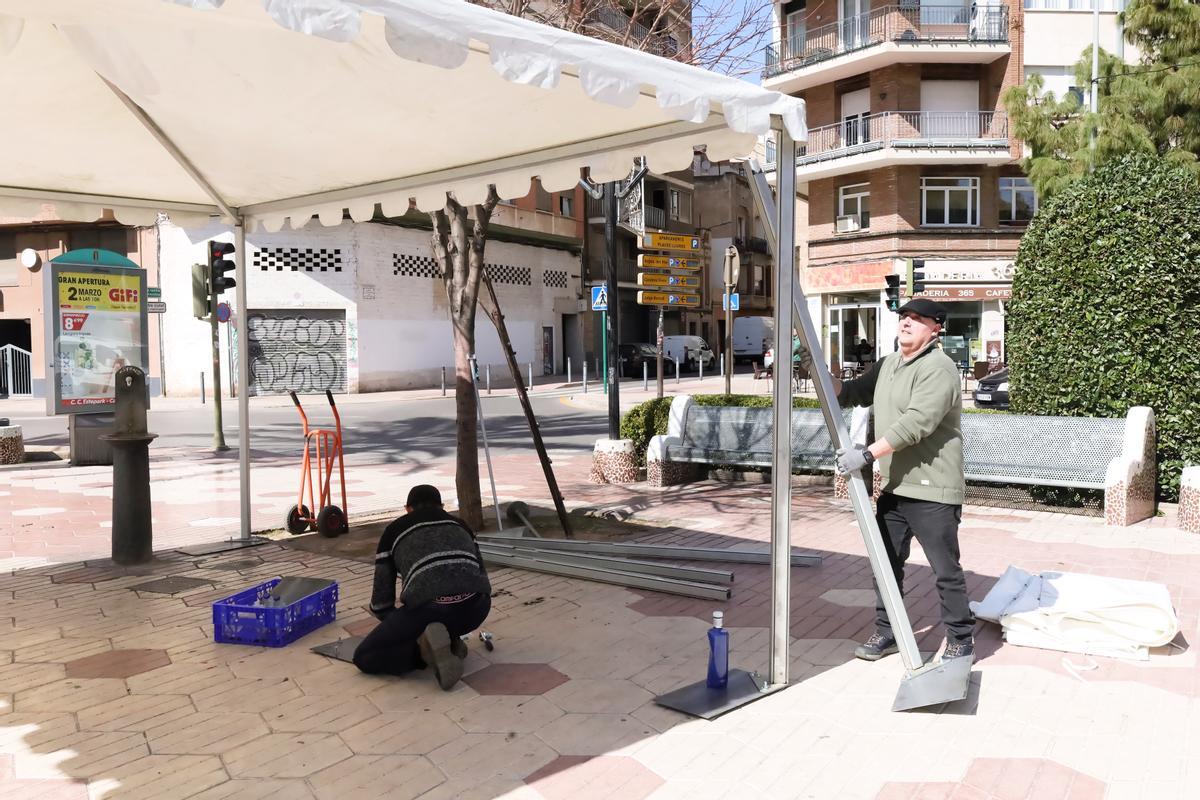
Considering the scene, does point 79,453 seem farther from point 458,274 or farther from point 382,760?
point 382,760

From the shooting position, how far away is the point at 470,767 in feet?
11.7

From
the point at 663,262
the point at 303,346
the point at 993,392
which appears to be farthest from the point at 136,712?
the point at 303,346

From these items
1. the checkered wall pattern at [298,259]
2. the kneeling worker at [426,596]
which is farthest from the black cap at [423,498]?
the checkered wall pattern at [298,259]

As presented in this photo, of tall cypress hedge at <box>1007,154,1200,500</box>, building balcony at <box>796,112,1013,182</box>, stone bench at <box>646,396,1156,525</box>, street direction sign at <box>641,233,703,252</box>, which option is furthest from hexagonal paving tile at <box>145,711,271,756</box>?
building balcony at <box>796,112,1013,182</box>

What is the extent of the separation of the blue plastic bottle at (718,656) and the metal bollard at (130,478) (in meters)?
4.73

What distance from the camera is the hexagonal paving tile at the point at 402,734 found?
374 centimetres

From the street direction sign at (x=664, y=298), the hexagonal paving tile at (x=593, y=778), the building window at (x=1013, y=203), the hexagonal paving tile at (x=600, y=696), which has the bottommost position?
the hexagonal paving tile at (x=593, y=778)

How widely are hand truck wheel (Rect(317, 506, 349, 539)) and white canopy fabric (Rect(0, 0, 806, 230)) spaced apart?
249 centimetres

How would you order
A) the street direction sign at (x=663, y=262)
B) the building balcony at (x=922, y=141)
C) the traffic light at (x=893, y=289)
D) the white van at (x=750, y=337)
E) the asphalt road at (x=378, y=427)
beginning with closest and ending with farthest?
the street direction sign at (x=663, y=262)
the asphalt road at (x=378, y=427)
the traffic light at (x=893, y=289)
the building balcony at (x=922, y=141)
the white van at (x=750, y=337)

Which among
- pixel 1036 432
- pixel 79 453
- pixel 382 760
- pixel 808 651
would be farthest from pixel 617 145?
pixel 79 453

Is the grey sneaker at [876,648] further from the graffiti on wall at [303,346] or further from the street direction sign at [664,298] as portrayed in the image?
the graffiti on wall at [303,346]

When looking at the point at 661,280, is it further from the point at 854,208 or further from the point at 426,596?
the point at 854,208

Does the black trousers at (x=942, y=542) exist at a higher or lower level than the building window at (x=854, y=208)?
lower

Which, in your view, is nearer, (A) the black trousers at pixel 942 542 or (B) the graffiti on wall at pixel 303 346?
(A) the black trousers at pixel 942 542
